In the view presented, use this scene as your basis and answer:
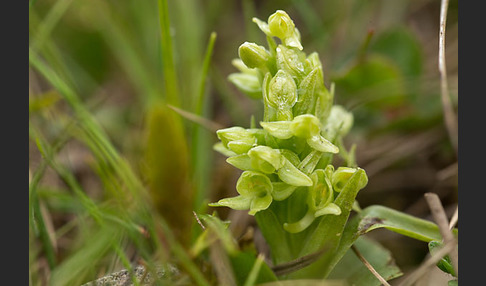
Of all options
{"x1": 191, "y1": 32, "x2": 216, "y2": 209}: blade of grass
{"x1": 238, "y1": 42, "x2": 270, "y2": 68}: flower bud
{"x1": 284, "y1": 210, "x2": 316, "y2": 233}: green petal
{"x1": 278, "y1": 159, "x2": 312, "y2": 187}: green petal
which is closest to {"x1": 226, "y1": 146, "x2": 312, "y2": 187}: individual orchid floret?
{"x1": 278, "y1": 159, "x2": 312, "y2": 187}: green petal

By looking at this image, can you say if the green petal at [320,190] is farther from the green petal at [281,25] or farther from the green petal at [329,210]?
the green petal at [281,25]

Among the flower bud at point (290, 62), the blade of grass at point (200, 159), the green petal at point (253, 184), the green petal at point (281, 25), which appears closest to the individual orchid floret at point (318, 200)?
the green petal at point (253, 184)

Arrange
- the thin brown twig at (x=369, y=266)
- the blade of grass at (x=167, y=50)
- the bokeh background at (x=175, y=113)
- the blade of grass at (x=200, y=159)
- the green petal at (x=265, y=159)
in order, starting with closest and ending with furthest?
the green petal at (x=265, y=159) < the thin brown twig at (x=369, y=266) < the bokeh background at (x=175, y=113) < the blade of grass at (x=167, y=50) < the blade of grass at (x=200, y=159)

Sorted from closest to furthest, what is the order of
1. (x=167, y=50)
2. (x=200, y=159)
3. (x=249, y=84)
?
(x=249, y=84), (x=167, y=50), (x=200, y=159)

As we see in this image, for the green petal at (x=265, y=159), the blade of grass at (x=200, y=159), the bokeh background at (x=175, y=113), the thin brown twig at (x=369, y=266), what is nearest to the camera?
the green petal at (x=265, y=159)

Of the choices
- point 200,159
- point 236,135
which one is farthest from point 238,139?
point 200,159

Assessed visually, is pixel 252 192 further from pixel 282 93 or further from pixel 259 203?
pixel 282 93

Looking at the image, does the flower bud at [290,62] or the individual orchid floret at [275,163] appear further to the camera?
the flower bud at [290,62]

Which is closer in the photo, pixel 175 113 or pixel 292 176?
pixel 292 176

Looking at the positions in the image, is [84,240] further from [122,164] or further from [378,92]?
[378,92]
